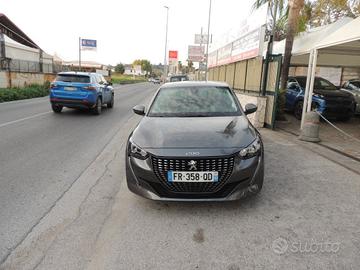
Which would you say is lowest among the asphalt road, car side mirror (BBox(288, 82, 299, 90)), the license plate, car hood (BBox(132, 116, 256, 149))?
the asphalt road

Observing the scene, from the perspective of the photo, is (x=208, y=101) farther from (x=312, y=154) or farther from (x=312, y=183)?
(x=312, y=154)

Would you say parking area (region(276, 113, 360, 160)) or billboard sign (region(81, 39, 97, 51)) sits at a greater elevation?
billboard sign (region(81, 39, 97, 51))

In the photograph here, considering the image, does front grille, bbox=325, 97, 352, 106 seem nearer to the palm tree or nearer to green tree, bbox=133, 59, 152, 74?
the palm tree

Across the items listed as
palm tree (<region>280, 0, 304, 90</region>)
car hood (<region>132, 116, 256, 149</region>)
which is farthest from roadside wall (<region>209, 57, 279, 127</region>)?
car hood (<region>132, 116, 256, 149</region>)

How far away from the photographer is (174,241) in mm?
3207

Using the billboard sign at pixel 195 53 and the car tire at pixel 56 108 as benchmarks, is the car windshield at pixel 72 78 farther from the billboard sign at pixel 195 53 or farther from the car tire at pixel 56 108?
the billboard sign at pixel 195 53

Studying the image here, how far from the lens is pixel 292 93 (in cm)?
1299

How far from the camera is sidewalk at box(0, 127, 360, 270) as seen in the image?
287 cm

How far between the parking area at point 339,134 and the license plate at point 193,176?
180 inches

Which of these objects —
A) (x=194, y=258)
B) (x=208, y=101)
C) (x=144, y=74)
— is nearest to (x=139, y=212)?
(x=194, y=258)

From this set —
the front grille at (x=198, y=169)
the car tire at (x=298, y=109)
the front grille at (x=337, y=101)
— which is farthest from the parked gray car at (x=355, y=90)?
the front grille at (x=198, y=169)

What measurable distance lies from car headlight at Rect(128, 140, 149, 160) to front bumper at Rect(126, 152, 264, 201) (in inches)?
2.3

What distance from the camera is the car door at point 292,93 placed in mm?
12742

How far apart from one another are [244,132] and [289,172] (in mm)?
1821
